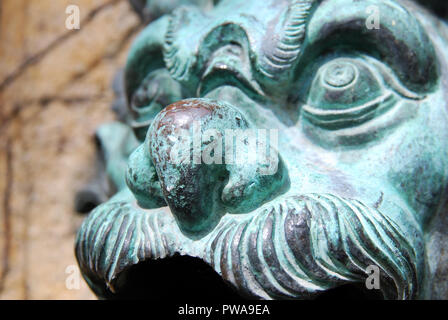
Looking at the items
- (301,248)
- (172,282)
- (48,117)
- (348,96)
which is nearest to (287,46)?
(348,96)

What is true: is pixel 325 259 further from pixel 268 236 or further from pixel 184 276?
pixel 184 276

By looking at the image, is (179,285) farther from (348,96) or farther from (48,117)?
(48,117)

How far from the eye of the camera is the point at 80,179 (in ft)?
4.87

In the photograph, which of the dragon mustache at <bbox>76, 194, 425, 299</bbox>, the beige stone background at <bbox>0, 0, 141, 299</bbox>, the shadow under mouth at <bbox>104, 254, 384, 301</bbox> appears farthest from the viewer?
the beige stone background at <bbox>0, 0, 141, 299</bbox>

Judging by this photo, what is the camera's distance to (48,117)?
5.25 feet

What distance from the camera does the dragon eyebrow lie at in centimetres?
88

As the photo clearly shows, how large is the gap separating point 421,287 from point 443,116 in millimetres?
283

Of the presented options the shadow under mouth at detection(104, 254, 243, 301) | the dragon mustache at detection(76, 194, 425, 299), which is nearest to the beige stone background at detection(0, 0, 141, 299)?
the shadow under mouth at detection(104, 254, 243, 301)

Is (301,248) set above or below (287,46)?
below

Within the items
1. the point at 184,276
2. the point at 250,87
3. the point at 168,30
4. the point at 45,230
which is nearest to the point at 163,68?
the point at 168,30

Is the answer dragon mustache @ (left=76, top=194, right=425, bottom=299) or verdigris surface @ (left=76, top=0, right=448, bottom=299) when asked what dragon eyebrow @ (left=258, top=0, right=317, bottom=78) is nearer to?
verdigris surface @ (left=76, top=0, right=448, bottom=299)

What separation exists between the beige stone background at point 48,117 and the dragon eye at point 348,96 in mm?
800

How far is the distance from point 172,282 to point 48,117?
2.82 feet

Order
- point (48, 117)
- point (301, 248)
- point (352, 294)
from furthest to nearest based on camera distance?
point (48, 117) < point (352, 294) < point (301, 248)
